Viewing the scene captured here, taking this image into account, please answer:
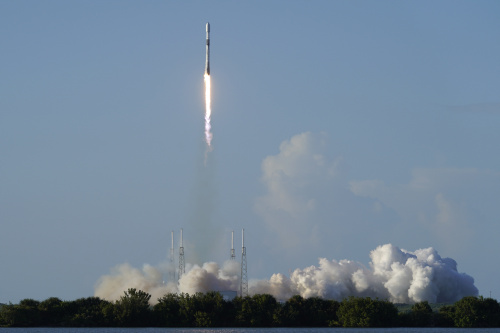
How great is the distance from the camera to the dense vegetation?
16412 cm

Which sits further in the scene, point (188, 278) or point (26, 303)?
point (188, 278)

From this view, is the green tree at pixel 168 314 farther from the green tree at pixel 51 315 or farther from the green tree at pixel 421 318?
the green tree at pixel 421 318

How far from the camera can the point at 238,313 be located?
541 feet

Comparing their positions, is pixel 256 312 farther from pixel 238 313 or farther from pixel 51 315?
pixel 51 315

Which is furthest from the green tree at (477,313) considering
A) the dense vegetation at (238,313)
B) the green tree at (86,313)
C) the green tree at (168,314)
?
the green tree at (86,313)

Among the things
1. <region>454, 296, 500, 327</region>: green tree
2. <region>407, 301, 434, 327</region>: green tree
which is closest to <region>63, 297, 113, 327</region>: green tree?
<region>407, 301, 434, 327</region>: green tree

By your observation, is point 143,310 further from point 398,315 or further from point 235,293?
point 398,315

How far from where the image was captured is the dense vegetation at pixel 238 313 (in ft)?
538

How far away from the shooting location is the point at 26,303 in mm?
173750
